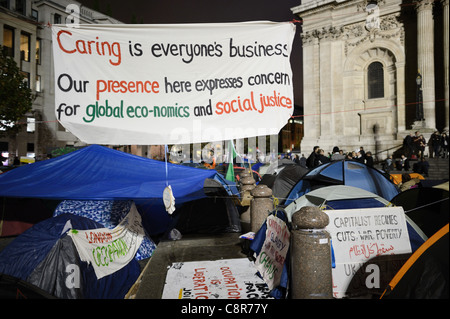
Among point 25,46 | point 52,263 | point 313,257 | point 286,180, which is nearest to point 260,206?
point 313,257

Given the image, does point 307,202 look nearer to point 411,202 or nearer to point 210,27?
point 411,202

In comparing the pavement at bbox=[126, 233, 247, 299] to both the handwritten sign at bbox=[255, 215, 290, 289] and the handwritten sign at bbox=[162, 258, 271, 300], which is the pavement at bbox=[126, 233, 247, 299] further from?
the handwritten sign at bbox=[255, 215, 290, 289]

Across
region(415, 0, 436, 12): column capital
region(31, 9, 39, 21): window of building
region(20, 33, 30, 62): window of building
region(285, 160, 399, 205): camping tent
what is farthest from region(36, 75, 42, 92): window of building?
region(415, 0, 436, 12): column capital

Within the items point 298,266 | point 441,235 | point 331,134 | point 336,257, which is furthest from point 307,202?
point 331,134

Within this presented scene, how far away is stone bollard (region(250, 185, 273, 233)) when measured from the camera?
5.76 meters

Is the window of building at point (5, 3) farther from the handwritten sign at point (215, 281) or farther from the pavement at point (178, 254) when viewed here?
the handwritten sign at point (215, 281)

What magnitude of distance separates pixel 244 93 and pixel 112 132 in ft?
4.87

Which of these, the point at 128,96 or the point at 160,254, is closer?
the point at 128,96

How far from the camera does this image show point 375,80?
2422 cm

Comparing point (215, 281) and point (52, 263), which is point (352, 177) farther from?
point (52, 263)

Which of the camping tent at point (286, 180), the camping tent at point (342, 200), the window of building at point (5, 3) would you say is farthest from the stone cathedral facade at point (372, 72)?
the window of building at point (5, 3)

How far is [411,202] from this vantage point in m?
5.93

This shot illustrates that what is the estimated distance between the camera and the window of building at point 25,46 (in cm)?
3431

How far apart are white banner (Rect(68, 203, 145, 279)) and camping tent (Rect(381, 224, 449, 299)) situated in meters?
4.07
